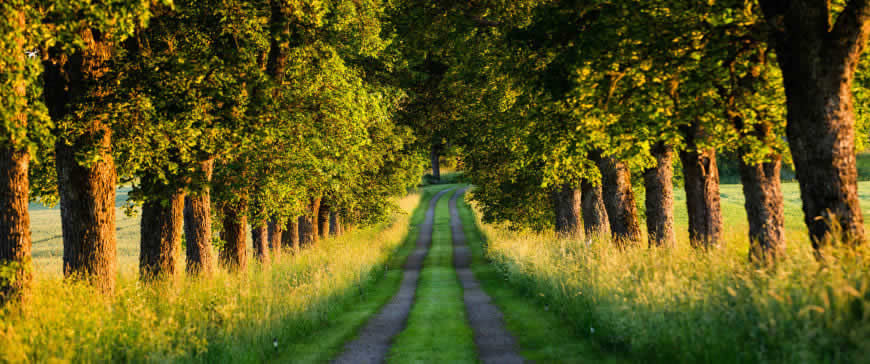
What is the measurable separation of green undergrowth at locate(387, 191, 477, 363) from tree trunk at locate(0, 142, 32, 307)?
22.4 feet

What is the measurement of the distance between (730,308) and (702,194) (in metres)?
9.32

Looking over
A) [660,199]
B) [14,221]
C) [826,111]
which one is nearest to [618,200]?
[660,199]

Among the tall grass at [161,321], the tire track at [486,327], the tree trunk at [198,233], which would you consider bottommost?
the tire track at [486,327]

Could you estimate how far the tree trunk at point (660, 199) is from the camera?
1681 centimetres

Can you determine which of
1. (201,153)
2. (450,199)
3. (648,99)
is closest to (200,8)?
(201,153)

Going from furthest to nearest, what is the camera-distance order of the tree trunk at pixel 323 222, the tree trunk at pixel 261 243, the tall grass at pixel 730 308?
the tree trunk at pixel 323 222
the tree trunk at pixel 261 243
the tall grass at pixel 730 308

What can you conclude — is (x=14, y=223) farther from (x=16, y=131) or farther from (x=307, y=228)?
(x=307, y=228)

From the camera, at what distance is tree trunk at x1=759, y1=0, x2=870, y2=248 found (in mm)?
8242

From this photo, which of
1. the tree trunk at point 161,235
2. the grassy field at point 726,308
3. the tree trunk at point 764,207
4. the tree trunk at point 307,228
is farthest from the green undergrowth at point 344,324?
the tree trunk at point 764,207

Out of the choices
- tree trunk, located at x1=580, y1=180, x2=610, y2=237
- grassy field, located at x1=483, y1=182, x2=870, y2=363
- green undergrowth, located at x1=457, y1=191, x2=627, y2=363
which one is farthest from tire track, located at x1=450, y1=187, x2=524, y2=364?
tree trunk, located at x1=580, y1=180, x2=610, y2=237

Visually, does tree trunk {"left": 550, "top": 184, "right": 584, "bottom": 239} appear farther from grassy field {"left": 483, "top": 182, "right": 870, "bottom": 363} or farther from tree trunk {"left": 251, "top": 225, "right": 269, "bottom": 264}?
tree trunk {"left": 251, "top": 225, "right": 269, "bottom": 264}

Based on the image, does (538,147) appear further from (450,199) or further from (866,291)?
(450,199)

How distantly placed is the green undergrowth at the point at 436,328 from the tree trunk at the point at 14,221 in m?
6.83

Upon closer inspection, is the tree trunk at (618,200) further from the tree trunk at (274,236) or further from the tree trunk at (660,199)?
the tree trunk at (274,236)
